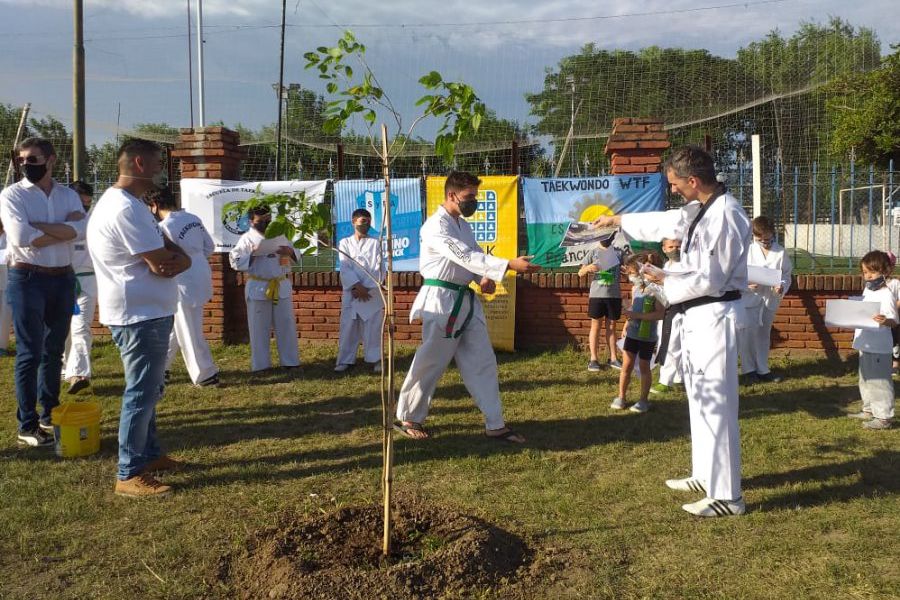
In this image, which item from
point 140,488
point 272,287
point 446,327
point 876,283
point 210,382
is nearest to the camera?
point 140,488

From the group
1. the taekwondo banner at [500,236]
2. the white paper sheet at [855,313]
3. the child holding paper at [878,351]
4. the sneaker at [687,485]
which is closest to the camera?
the sneaker at [687,485]

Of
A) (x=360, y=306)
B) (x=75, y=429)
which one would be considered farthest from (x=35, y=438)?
(x=360, y=306)

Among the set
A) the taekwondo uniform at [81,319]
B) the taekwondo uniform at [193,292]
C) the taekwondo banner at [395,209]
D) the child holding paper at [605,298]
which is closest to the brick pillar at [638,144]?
the child holding paper at [605,298]

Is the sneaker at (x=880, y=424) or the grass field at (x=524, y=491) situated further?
the sneaker at (x=880, y=424)

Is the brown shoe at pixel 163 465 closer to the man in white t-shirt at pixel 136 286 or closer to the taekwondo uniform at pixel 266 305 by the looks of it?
the man in white t-shirt at pixel 136 286

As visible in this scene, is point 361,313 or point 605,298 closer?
point 605,298

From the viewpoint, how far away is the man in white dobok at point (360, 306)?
823 centimetres

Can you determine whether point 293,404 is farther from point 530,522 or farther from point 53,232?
point 530,522

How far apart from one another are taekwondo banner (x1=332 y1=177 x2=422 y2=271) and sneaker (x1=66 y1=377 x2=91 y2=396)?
335 cm

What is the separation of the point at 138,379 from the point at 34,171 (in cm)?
200

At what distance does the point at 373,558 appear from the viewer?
140 inches

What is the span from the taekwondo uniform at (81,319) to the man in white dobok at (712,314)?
5.51 meters

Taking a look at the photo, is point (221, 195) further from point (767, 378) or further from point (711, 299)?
point (711, 299)

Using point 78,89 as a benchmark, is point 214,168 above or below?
below
